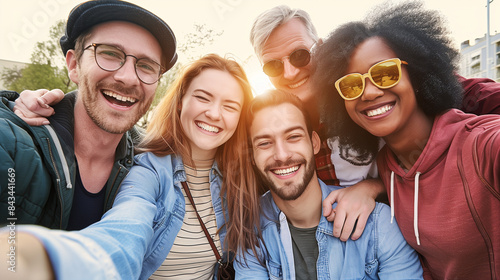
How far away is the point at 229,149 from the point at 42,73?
64.5 ft

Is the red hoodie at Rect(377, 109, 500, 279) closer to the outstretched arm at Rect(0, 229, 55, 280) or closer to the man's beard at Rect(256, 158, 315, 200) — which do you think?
the man's beard at Rect(256, 158, 315, 200)

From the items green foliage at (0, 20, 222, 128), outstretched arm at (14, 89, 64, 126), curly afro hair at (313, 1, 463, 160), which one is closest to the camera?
outstretched arm at (14, 89, 64, 126)

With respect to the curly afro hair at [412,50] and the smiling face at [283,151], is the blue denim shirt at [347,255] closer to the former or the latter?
the smiling face at [283,151]

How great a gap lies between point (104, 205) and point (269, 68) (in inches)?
97.9

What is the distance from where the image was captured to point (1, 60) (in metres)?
30.3

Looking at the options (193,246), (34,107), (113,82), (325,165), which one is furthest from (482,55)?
(34,107)

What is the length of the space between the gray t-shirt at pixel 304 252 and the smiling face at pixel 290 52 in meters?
1.59

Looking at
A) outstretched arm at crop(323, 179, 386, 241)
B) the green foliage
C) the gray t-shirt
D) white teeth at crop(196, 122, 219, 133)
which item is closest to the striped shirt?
white teeth at crop(196, 122, 219, 133)

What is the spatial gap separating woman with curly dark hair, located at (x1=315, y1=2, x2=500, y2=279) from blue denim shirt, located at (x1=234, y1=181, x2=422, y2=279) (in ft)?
0.47

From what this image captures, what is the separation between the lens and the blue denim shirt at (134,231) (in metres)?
0.73

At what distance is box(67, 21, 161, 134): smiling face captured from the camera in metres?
2.06

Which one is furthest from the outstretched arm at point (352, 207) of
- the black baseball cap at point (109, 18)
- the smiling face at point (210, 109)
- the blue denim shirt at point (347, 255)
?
the black baseball cap at point (109, 18)

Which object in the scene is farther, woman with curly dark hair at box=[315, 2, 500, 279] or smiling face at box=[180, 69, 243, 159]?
smiling face at box=[180, 69, 243, 159]

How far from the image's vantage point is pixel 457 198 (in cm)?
160
